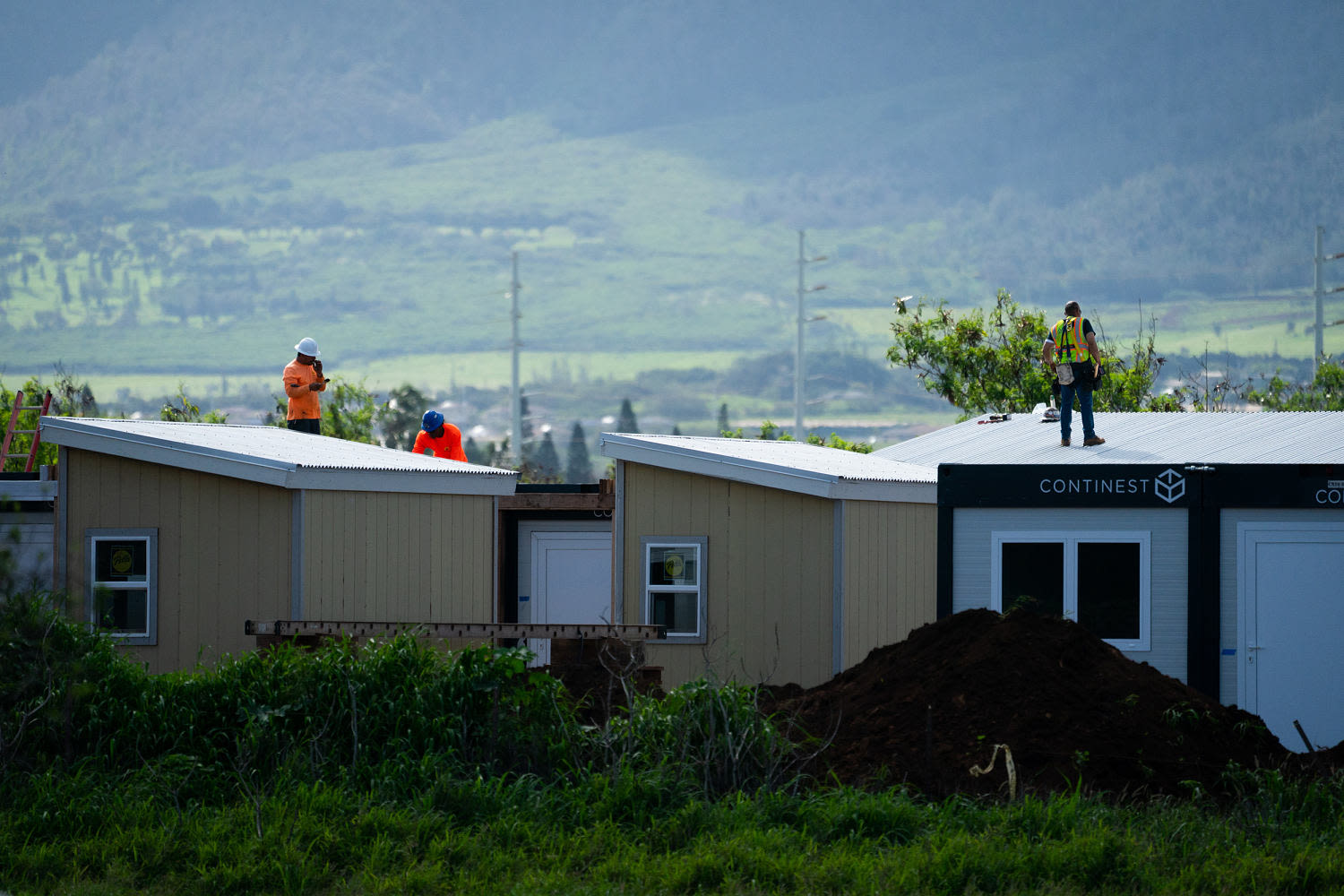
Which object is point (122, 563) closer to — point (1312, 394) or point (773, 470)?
point (773, 470)

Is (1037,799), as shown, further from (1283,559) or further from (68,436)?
(68,436)

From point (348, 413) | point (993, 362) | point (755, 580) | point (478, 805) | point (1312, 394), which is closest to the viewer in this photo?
point (478, 805)

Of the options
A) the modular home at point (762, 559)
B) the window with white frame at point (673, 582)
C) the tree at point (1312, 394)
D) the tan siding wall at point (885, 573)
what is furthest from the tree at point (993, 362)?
the window with white frame at point (673, 582)

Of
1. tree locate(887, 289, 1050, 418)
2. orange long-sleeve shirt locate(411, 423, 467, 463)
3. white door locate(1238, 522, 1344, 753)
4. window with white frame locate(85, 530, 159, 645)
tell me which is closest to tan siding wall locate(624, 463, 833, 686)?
white door locate(1238, 522, 1344, 753)

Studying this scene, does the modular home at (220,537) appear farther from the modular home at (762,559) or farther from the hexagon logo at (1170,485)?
the hexagon logo at (1170,485)

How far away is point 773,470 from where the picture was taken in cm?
1312

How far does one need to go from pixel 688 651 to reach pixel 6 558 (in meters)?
6.91

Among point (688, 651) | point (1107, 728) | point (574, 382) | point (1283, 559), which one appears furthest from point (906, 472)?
point (574, 382)

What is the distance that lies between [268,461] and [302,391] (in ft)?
16.3

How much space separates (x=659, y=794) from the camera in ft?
27.7

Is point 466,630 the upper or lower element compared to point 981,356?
lower

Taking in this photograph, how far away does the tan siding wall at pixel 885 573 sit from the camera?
13211 mm

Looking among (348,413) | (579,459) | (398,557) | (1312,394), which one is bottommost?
(398,557)

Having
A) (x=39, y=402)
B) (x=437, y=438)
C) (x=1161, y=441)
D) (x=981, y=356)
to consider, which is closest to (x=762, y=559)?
(x=1161, y=441)
